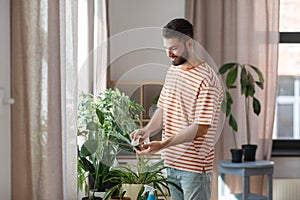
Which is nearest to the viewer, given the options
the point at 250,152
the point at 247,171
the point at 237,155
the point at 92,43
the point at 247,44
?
the point at 92,43

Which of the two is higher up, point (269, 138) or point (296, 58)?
point (296, 58)

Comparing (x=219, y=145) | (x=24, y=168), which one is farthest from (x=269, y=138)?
(x=24, y=168)

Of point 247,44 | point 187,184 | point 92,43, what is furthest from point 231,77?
point 187,184

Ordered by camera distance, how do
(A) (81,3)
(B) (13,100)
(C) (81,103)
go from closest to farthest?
1. (B) (13,100)
2. (C) (81,103)
3. (A) (81,3)

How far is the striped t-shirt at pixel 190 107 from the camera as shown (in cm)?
216

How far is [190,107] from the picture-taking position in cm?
216

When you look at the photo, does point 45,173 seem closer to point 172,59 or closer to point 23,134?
point 23,134

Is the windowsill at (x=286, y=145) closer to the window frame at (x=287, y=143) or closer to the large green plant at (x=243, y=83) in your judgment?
the window frame at (x=287, y=143)

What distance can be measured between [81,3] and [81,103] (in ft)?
3.26

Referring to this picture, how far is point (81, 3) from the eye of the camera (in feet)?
10.8

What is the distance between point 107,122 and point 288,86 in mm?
2946

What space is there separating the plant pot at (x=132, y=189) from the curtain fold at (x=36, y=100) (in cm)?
24
